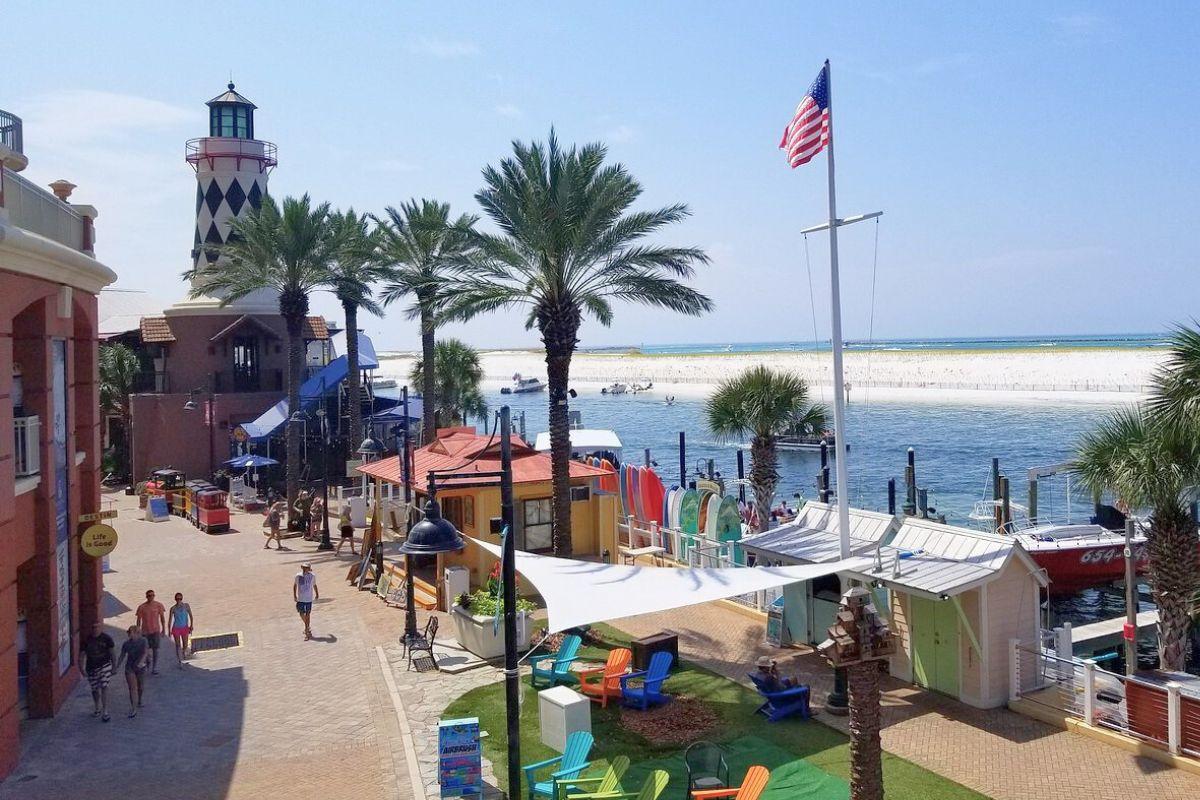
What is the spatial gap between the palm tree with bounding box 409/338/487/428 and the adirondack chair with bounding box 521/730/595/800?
35391mm

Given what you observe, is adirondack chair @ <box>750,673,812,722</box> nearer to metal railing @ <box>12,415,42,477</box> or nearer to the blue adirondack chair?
the blue adirondack chair

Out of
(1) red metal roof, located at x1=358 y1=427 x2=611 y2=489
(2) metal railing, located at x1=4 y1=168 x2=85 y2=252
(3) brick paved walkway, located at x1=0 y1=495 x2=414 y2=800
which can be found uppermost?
(2) metal railing, located at x1=4 y1=168 x2=85 y2=252

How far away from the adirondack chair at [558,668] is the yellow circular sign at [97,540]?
715 centimetres

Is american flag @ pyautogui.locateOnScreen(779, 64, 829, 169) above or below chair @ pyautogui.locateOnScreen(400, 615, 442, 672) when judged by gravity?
above

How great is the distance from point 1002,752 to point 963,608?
221cm

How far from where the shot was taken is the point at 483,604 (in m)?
16.8

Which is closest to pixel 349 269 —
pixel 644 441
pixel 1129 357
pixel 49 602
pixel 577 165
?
pixel 577 165

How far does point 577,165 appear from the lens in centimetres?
1969

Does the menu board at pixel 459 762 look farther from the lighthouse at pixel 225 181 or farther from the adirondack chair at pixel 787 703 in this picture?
the lighthouse at pixel 225 181

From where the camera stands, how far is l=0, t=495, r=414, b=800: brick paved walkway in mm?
11367

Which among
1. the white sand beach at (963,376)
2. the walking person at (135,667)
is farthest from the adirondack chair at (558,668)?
the white sand beach at (963,376)

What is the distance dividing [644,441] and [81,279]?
212 feet

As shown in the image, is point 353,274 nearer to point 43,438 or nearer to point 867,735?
point 43,438

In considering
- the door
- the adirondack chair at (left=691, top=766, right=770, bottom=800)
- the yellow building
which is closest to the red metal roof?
the yellow building
